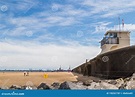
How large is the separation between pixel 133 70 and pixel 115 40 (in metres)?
21.8

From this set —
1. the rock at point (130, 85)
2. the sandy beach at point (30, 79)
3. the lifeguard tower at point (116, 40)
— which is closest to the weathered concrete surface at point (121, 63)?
the rock at point (130, 85)

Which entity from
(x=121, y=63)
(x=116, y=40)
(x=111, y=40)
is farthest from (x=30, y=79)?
(x=116, y=40)

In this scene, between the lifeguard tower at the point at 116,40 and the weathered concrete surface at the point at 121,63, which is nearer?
the weathered concrete surface at the point at 121,63

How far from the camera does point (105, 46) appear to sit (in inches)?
1442

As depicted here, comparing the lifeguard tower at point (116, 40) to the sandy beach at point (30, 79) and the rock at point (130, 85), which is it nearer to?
the sandy beach at point (30, 79)

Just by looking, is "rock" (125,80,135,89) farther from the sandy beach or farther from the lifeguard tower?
the lifeguard tower

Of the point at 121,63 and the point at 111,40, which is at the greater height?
the point at 111,40

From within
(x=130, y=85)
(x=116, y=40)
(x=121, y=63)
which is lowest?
(x=130, y=85)

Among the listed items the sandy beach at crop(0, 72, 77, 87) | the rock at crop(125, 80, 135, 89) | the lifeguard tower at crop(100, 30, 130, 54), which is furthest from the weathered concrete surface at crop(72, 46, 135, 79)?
the lifeguard tower at crop(100, 30, 130, 54)

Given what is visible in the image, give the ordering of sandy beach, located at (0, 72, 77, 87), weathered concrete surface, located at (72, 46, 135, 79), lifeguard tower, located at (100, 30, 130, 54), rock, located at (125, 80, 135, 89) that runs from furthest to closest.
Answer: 1. lifeguard tower, located at (100, 30, 130, 54)
2. sandy beach, located at (0, 72, 77, 87)
3. weathered concrete surface, located at (72, 46, 135, 79)
4. rock, located at (125, 80, 135, 89)

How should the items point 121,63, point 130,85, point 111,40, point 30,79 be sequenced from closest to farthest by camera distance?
point 130,85 < point 121,63 < point 30,79 < point 111,40

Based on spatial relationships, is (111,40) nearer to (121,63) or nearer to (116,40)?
(116,40)

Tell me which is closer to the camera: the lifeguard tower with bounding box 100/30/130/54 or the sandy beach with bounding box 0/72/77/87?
the sandy beach with bounding box 0/72/77/87

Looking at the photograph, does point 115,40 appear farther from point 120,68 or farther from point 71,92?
point 71,92
